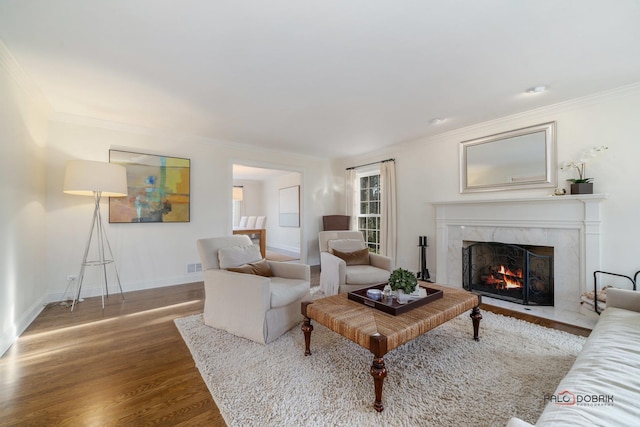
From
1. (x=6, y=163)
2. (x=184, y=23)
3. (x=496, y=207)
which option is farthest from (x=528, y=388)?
(x=6, y=163)

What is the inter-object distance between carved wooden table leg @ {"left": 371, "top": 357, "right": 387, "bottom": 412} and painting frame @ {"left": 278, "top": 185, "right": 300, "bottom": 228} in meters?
6.23

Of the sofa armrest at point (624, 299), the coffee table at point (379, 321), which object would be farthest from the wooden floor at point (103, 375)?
the sofa armrest at point (624, 299)

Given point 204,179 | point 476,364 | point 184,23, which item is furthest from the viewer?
point 204,179

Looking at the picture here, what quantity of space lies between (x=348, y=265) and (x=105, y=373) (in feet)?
8.40

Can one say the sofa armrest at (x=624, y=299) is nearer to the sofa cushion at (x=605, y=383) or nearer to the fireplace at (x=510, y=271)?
the sofa cushion at (x=605, y=383)

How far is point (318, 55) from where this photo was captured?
216 centimetres

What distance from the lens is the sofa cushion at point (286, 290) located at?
2.34m

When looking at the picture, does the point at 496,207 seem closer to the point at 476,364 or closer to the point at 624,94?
the point at 624,94

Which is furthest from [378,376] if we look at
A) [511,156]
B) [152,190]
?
[152,190]

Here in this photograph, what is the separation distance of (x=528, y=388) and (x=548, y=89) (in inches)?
112

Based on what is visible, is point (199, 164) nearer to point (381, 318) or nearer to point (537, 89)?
point (381, 318)

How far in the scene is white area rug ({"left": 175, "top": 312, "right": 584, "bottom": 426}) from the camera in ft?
4.79

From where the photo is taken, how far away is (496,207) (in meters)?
3.54

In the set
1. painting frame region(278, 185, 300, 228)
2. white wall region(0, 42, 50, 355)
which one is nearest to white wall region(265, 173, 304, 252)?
painting frame region(278, 185, 300, 228)
